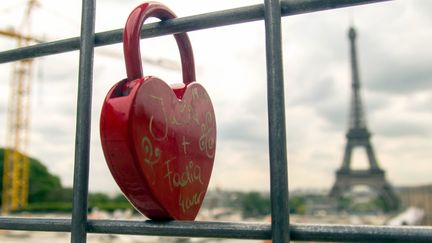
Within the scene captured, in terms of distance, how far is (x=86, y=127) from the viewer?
59 cm

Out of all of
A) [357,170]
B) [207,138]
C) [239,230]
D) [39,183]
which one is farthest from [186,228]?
[39,183]

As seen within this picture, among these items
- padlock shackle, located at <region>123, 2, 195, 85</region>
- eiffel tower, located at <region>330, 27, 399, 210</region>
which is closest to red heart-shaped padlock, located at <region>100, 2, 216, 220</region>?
padlock shackle, located at <region>123, 2, 195, 85</region>

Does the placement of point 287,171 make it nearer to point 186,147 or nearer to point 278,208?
point 278,208

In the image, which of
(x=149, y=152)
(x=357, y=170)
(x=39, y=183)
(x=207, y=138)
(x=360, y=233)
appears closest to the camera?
(x=360, y=233)

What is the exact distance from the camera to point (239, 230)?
483mm

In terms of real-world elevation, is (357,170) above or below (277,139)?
above

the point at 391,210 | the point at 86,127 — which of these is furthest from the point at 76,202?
the point at 391,210

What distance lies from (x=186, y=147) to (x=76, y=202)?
0.51 feet

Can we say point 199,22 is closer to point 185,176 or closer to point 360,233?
point 185,176

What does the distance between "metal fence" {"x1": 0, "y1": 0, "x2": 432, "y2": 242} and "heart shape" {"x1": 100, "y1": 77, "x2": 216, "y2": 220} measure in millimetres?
47

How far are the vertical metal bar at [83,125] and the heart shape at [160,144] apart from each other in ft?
0.24

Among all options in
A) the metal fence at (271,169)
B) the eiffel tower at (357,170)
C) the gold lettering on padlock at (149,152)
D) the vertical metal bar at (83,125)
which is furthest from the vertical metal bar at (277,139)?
the eiffel tower at (357,170)

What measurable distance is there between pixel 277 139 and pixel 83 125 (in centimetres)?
27

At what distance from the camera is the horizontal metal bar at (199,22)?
50 cm
